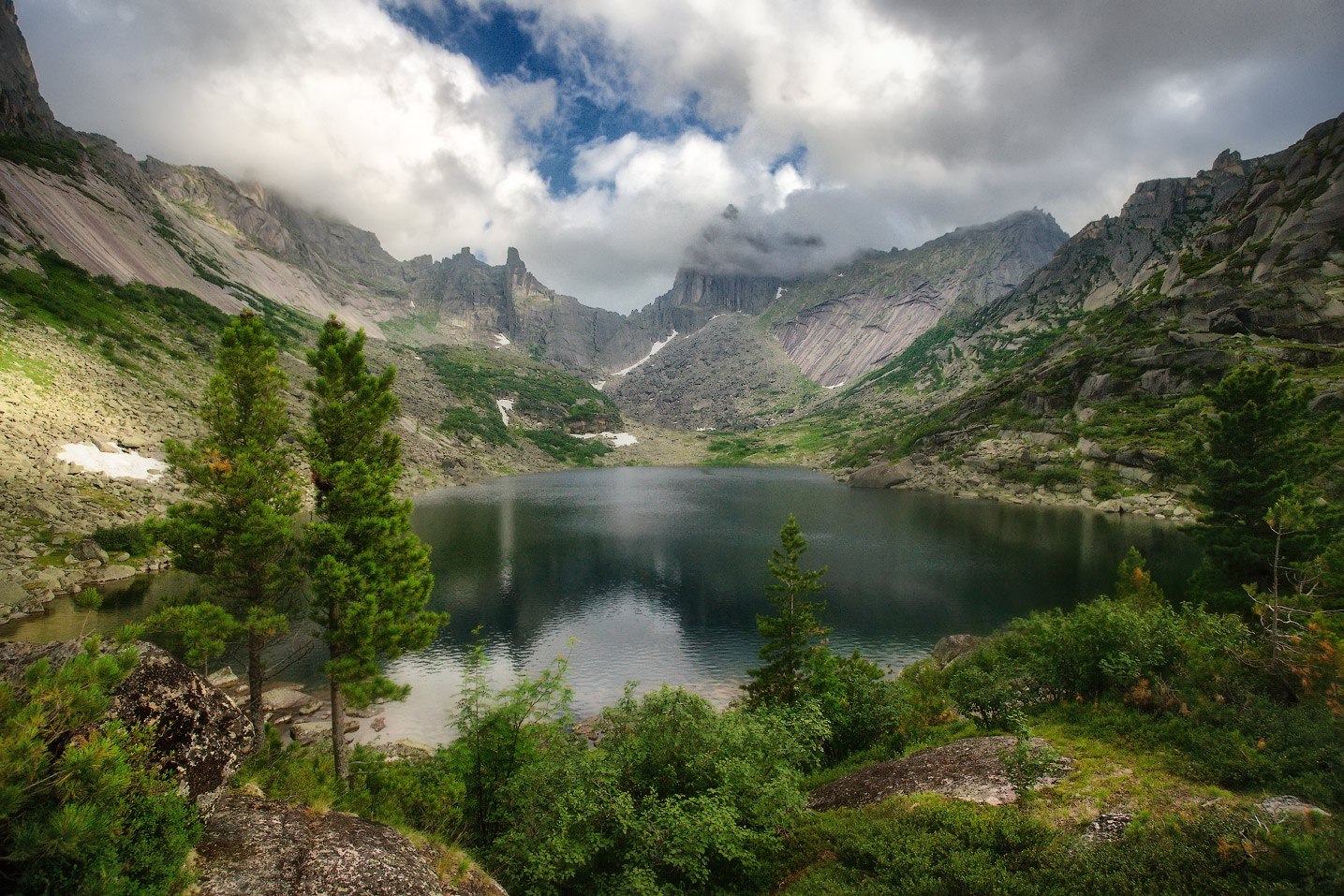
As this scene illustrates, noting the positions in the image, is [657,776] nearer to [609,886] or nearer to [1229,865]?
[609,886]

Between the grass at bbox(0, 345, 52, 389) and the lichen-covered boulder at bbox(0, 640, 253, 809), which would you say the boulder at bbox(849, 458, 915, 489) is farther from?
the grass at bbox(0, 345, 52, 389)

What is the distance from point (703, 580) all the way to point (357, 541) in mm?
43112

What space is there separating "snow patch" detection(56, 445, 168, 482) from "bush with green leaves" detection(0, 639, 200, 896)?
75.7 meters

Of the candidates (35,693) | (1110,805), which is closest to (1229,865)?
(1110,805)

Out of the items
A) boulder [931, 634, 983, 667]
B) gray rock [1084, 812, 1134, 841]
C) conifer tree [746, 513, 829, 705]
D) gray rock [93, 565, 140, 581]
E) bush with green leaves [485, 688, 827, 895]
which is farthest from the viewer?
gray rock [93, 565, 140, 581]

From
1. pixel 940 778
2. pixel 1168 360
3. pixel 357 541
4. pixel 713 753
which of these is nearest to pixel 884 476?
pixel 1168 360

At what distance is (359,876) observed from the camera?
Answer: 8.54m

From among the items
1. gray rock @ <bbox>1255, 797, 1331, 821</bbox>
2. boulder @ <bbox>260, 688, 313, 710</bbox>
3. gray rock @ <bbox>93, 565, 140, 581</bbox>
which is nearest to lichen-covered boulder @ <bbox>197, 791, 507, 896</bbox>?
gray rock @ <bbox>1255, 797, 1331, 821</bbox>

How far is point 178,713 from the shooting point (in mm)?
9172

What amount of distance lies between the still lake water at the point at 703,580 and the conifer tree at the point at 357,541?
12978mm

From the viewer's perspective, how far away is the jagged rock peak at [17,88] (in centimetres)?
13455

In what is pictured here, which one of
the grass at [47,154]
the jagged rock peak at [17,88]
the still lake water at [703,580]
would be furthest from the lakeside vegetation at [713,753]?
the jagged rock peak at [17,88]

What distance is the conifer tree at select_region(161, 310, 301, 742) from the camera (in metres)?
18.7

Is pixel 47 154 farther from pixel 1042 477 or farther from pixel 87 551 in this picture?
pixel 1042 477
